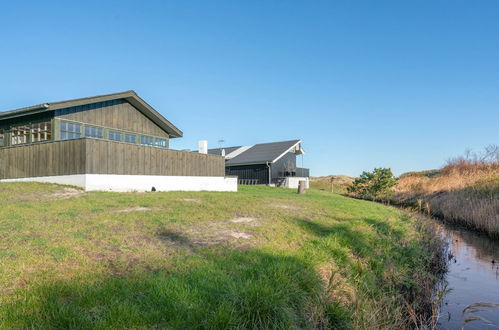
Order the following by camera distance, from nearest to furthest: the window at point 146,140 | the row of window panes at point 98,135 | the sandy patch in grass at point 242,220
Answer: the sandy patch in grass at point 242,220 < the row of window panes at point 98,135 < the window at point 146,140

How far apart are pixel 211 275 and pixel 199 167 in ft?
61.6

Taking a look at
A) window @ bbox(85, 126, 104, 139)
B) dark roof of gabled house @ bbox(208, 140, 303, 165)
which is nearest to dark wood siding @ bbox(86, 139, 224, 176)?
window @ bbox(85, 126, 104, 139)

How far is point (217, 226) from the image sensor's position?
8.66m

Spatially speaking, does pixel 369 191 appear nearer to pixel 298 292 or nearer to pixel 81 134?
pixel 81 134

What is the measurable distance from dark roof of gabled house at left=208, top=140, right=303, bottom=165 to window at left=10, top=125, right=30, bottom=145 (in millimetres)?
23049

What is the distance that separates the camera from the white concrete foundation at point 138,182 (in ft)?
53.6

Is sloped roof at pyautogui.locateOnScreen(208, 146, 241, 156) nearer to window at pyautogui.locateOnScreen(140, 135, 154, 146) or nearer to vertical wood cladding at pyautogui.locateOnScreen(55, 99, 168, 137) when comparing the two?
vertical wood cladding at pyautogui.locateOnScreen(55, 99, 168, 137)

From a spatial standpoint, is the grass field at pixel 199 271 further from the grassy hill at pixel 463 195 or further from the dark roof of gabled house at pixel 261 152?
the dark roof of gabled house at pixel 261 152

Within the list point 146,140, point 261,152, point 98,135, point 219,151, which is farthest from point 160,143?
point 219,151

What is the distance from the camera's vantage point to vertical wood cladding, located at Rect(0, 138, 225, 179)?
1639cm

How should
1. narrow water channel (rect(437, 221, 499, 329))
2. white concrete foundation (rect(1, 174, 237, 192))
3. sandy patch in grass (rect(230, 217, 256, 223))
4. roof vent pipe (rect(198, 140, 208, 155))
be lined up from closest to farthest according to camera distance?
narrow water channel (rect(437, 221, 499, 329))
sandy patch in grass (rect(230, 217, 256, 223))
white concrete foundation (rect(1, 174, 237, 192))
roof vent pipe (rect(198, 140, 208, 155))

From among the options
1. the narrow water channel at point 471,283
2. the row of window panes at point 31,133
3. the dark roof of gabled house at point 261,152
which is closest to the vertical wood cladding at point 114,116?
the row of window panes at point 31,133

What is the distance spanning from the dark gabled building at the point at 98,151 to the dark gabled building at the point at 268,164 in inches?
499

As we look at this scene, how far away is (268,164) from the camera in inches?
1478
